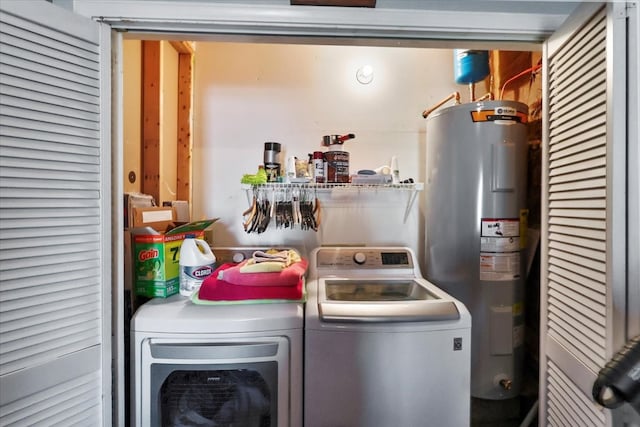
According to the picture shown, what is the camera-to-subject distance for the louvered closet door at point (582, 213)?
2.55 ft

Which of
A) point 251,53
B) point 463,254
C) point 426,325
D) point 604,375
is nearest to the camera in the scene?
point 604,375

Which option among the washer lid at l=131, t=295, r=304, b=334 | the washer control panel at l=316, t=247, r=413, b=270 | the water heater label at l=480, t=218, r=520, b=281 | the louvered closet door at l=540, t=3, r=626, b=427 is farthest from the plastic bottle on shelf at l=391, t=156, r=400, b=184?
the washer lid at l=131, t=295, r=304, b=334

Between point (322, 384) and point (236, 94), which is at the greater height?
point (236, 94)

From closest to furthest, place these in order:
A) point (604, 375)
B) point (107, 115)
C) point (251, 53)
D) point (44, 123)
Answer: point (604, 375), point (44, 123), point (107, 115), point (251, 53)

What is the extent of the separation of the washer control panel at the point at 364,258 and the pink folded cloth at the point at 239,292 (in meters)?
0.42

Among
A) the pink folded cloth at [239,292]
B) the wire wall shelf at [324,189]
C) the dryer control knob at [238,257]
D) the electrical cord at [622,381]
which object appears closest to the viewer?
the electrical cord at [622,381]

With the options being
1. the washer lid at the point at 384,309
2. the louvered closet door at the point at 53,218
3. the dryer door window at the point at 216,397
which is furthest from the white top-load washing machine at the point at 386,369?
the louvered closet door at the point at 53,218

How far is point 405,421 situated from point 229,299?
2.66 feet

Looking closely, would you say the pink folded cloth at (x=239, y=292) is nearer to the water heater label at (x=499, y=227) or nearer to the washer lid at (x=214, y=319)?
the washer lid at (x=214, y=319)

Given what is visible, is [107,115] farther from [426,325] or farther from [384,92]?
[384,92]

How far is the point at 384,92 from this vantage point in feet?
6.61

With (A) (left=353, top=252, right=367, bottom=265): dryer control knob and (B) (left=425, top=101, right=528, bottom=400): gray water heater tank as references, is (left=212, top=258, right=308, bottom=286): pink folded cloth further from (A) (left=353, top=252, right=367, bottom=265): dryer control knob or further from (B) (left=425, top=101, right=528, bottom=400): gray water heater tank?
(B) (left=425, top=101, right=528, bottom=400): gray water heater tank

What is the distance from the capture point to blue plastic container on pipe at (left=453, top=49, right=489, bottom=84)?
178 cm

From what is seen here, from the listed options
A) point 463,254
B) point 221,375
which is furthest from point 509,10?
point 221,375
